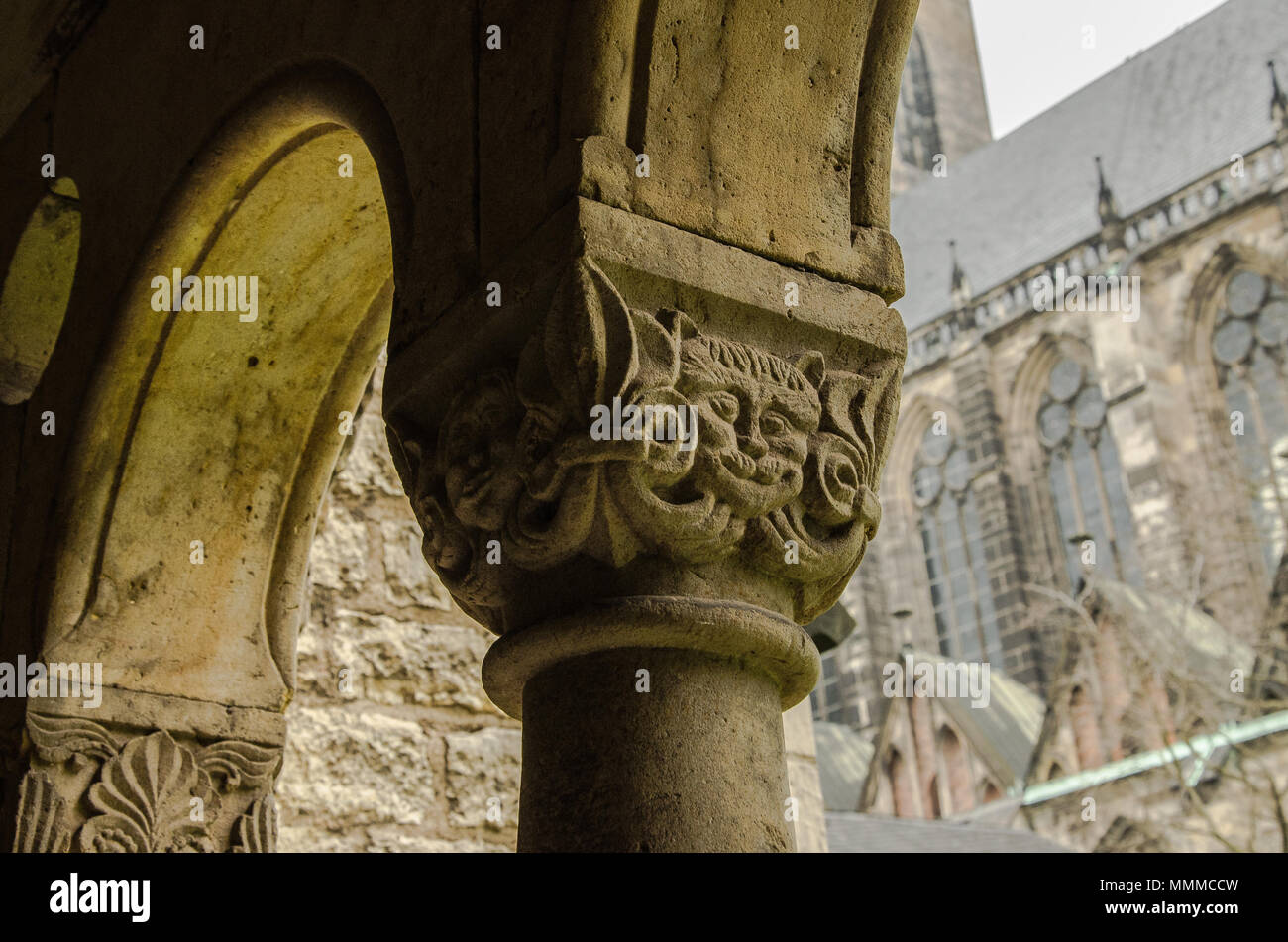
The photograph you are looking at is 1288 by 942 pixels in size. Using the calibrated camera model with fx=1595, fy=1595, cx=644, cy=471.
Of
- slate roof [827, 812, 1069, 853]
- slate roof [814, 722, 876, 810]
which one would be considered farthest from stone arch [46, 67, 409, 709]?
slate roof [814, 722, 876, 810]

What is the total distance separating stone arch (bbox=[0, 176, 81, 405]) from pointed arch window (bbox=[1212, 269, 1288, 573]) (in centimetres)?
1986

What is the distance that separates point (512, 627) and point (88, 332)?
1730 mm

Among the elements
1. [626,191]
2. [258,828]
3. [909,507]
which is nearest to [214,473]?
[258,828]

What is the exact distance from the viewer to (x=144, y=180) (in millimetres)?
3227

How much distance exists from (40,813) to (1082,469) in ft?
74.3

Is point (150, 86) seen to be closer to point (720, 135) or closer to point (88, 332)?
point (88, 332)

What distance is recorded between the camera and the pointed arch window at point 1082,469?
23516 mm

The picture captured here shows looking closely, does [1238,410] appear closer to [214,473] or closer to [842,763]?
[842,763]

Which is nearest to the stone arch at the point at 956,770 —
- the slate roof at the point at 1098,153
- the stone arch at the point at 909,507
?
the stone arch at the point at 909,507

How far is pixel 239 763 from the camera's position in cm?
326

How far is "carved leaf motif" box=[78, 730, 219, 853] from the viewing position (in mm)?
3133
